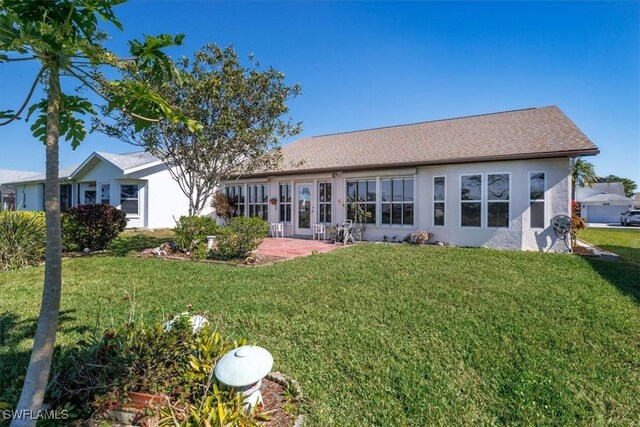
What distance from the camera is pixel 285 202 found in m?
15.8

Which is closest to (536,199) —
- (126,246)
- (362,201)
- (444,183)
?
(444,183)

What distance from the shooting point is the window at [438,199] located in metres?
12.0

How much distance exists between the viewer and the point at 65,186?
75.5 ft

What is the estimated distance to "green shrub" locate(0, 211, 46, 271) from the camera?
8516mm

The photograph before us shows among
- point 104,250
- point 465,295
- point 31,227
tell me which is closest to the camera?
point 465,295

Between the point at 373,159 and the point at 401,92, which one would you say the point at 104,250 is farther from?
the point at 401,92

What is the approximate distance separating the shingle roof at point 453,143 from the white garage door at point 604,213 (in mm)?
37141

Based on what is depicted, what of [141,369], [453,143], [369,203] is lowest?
[141,369]

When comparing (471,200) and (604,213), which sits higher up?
(471,200)

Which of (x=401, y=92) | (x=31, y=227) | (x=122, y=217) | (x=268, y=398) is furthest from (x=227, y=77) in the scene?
(x=268, y=398)

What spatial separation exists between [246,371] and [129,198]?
20104 mm

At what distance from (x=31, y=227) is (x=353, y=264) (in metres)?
9.07

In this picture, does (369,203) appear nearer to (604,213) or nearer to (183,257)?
(183,257)

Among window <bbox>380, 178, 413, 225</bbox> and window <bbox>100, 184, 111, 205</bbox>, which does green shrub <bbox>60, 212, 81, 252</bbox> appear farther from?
window <bbox>380, 178, 413, 225</bbox>
